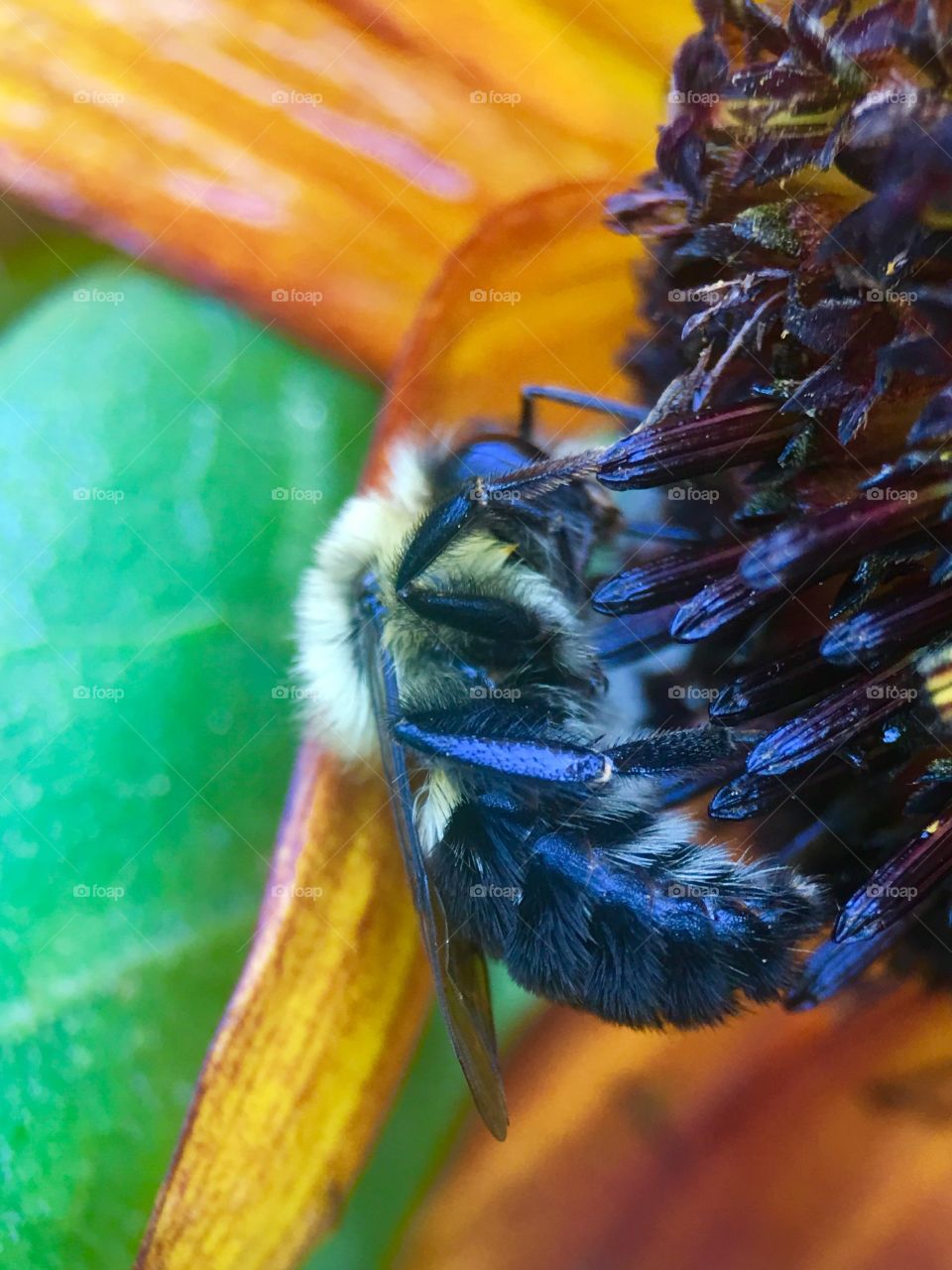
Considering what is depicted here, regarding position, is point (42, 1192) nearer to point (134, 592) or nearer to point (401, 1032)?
point (401, 1032)

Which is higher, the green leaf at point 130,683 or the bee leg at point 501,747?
the bee leg at point 501,747

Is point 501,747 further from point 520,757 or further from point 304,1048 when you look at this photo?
point 304,1048

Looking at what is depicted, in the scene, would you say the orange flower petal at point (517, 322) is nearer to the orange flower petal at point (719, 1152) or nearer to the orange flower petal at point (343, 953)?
the orange flower petal at point (343, 953)

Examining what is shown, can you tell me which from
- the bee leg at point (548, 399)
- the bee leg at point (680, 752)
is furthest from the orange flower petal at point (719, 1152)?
the bee leg at point (548, 399)

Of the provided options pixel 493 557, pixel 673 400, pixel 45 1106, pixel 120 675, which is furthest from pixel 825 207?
pixel 45 1106

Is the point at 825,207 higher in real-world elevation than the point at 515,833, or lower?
higher

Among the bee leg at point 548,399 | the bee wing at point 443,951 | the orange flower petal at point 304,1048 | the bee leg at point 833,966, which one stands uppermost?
the bee leg at point 548,399

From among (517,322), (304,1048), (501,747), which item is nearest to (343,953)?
(304,1048)

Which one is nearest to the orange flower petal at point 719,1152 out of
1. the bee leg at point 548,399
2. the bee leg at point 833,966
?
the bee leg at point 833,966
